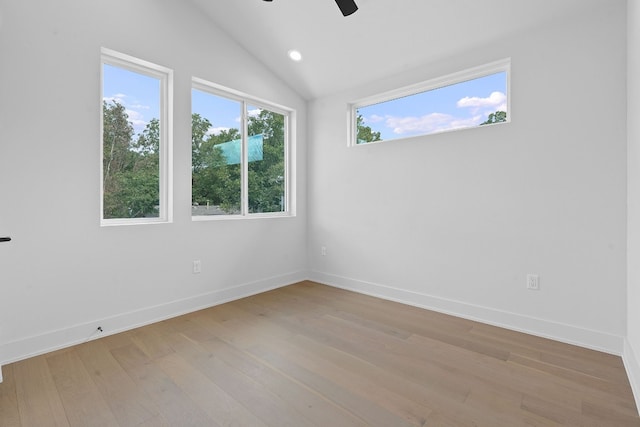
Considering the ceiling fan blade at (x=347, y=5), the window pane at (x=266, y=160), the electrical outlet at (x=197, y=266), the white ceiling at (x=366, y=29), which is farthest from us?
the window pane at (x=266, y=160)

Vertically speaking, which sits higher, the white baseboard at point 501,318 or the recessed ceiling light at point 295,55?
the recessed ceiling light at point 295,55

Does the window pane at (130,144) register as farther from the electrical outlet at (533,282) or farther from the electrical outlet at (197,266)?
the electrical outlet at (533,282)

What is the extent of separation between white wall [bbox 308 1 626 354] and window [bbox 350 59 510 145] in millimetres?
119

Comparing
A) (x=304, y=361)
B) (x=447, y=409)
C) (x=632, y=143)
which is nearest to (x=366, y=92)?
(x=632, y=143)

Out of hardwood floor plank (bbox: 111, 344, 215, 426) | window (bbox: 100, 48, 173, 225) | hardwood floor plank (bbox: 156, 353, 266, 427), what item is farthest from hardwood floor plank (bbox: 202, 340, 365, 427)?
window (bbox: 100, 48, 173, 225)

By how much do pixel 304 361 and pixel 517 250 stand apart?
1943mm

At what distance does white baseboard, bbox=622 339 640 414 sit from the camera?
1.74m

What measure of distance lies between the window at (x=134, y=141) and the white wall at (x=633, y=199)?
339 centimetres

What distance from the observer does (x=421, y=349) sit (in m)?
2.33

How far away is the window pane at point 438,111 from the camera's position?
113 inches

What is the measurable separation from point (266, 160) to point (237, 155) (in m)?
0.43

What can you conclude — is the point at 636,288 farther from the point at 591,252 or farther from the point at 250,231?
the point at 250,231

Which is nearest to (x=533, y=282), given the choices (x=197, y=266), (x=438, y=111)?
(x=438, y=111)

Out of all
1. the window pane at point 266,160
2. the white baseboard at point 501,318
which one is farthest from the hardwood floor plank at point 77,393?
the white baseboard at point 501,318
